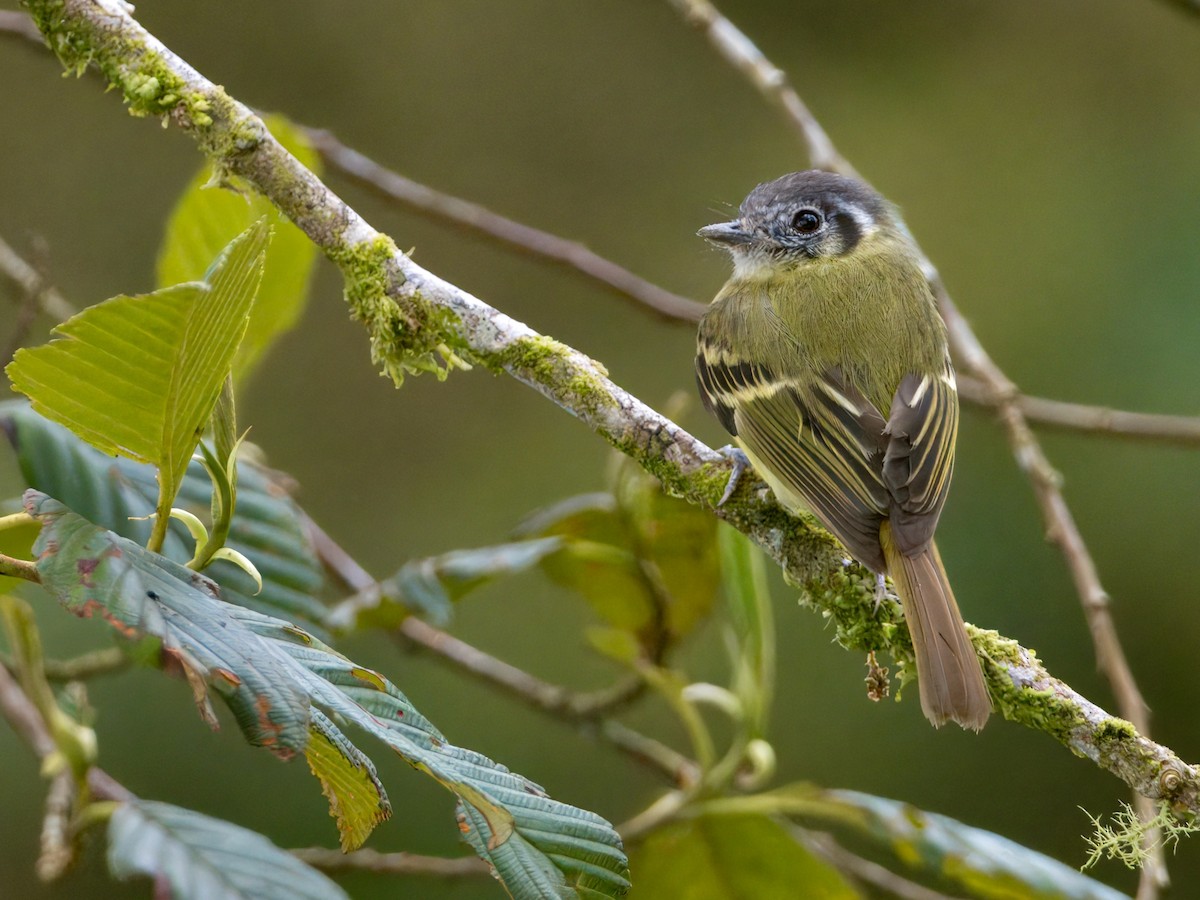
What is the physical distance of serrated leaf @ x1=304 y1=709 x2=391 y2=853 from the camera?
4.19ft

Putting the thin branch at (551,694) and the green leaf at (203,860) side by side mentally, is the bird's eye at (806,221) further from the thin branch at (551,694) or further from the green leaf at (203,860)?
the green leaf at (203,860)

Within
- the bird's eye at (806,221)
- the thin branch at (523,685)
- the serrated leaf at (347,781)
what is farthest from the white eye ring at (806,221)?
the serrated leaf at (347,781)

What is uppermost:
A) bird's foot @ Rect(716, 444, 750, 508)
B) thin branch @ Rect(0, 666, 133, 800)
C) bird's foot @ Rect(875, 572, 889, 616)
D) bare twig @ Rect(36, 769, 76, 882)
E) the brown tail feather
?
bird's foot @ Rect(716, 444, 750, 508)

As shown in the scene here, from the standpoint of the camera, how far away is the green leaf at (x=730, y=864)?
2.24 metres

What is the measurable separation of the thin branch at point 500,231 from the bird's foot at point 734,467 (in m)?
0.61

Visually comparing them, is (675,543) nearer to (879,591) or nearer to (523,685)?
(523,685)

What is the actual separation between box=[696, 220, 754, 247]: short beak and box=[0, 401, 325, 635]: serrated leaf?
4.50 ft

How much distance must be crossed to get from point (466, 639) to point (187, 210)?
296 centimetres

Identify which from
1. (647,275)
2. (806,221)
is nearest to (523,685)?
(806,221)

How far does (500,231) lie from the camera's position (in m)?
2.91

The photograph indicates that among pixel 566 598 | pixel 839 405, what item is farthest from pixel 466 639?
pixel 839 405

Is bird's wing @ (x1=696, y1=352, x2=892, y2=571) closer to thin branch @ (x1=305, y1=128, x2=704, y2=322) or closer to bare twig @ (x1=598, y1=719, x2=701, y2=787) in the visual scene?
thin branch @ (x1=305, y1=128, x2=704, y2=322)

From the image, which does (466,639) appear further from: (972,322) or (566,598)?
(972,322)

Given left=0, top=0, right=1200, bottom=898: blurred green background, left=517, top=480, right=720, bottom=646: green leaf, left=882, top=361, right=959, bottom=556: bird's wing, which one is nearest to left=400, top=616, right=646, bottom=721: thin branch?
left=517, top=480, right=720, bottom=646: green leaf
